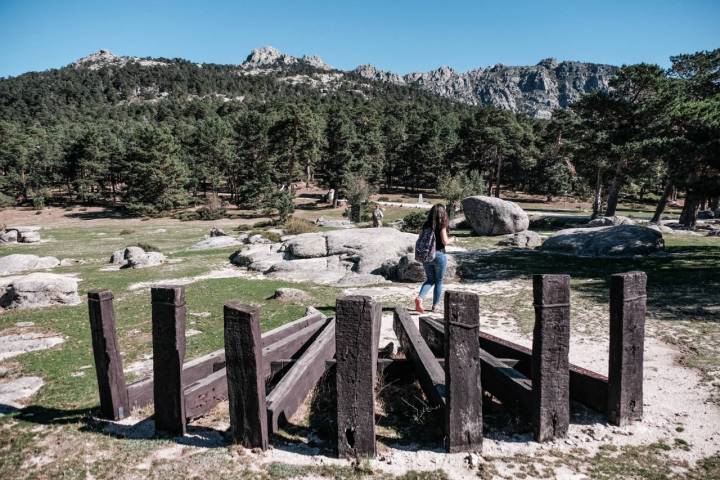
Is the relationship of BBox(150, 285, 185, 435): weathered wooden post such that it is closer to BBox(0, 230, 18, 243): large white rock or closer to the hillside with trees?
the hillside with trees

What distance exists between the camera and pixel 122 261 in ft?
71.0

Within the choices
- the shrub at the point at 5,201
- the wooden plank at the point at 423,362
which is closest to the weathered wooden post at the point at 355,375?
the wooden plank at the point at 423,362

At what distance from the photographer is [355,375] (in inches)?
155

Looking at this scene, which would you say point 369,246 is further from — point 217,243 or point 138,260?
point 217,243

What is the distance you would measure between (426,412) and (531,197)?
76105 mm

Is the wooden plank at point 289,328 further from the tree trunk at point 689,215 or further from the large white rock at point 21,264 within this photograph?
the tree trunk at point 689,215

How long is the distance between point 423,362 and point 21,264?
76.7ft

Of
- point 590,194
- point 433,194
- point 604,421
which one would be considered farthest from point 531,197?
point 604,421

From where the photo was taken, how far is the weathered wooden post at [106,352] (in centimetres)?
458

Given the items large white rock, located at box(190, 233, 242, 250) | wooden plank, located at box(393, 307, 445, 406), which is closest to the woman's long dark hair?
wooden plank, located at box(393, 307, 445, 406)

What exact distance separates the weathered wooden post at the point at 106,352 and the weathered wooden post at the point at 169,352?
2.14ft

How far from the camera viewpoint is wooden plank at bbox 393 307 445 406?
456 centimetres

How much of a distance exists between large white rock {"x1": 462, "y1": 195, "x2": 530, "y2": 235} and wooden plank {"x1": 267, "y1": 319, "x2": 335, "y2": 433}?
22905mm

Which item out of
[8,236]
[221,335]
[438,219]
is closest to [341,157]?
[8,236]
